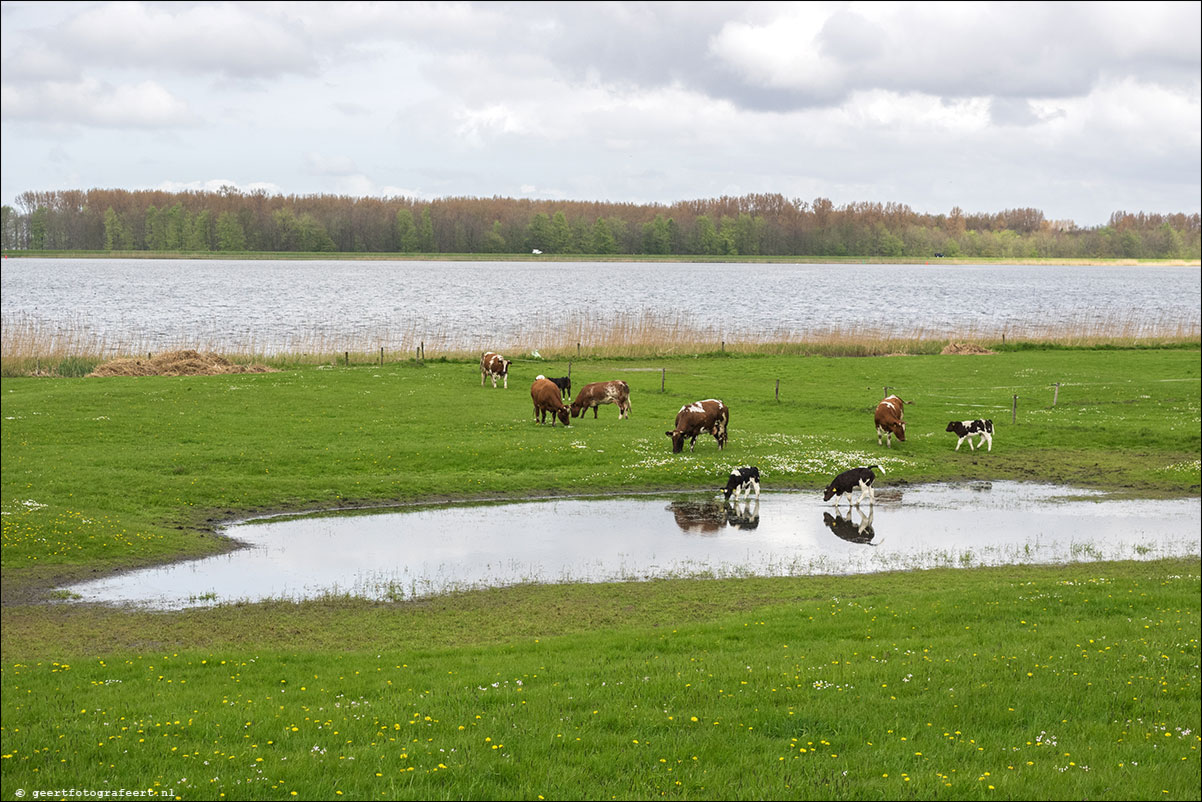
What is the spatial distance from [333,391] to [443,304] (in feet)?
242

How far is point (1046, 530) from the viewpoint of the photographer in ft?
88.2

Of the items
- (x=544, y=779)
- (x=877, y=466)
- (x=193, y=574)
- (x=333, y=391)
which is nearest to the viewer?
(x=544, y=779)

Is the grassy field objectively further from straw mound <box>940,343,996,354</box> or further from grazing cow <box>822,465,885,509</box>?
straw mound <box>940,343,996,354</box>

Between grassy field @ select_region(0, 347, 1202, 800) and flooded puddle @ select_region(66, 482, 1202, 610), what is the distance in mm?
1159

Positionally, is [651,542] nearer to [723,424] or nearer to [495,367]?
[723,424]

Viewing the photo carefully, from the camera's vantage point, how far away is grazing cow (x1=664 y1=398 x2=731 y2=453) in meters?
35.3

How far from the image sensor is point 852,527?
2738 centimetres

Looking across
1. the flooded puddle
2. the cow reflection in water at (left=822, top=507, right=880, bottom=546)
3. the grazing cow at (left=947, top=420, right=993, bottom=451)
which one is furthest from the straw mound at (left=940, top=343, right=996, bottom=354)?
the cow reflection in water at (left=822, top=507, right=880, bottom=546)

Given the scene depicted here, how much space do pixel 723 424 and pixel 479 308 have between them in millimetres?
78976

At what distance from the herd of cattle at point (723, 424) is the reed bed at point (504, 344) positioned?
16559 mm

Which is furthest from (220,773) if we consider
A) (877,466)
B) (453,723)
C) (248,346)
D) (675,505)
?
(248,346)

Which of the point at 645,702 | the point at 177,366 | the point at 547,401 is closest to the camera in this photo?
the point at 645,702

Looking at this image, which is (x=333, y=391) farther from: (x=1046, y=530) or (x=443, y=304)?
Answer: (x=443, y=304)

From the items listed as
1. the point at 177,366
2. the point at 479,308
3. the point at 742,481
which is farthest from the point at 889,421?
the point at 479,308
